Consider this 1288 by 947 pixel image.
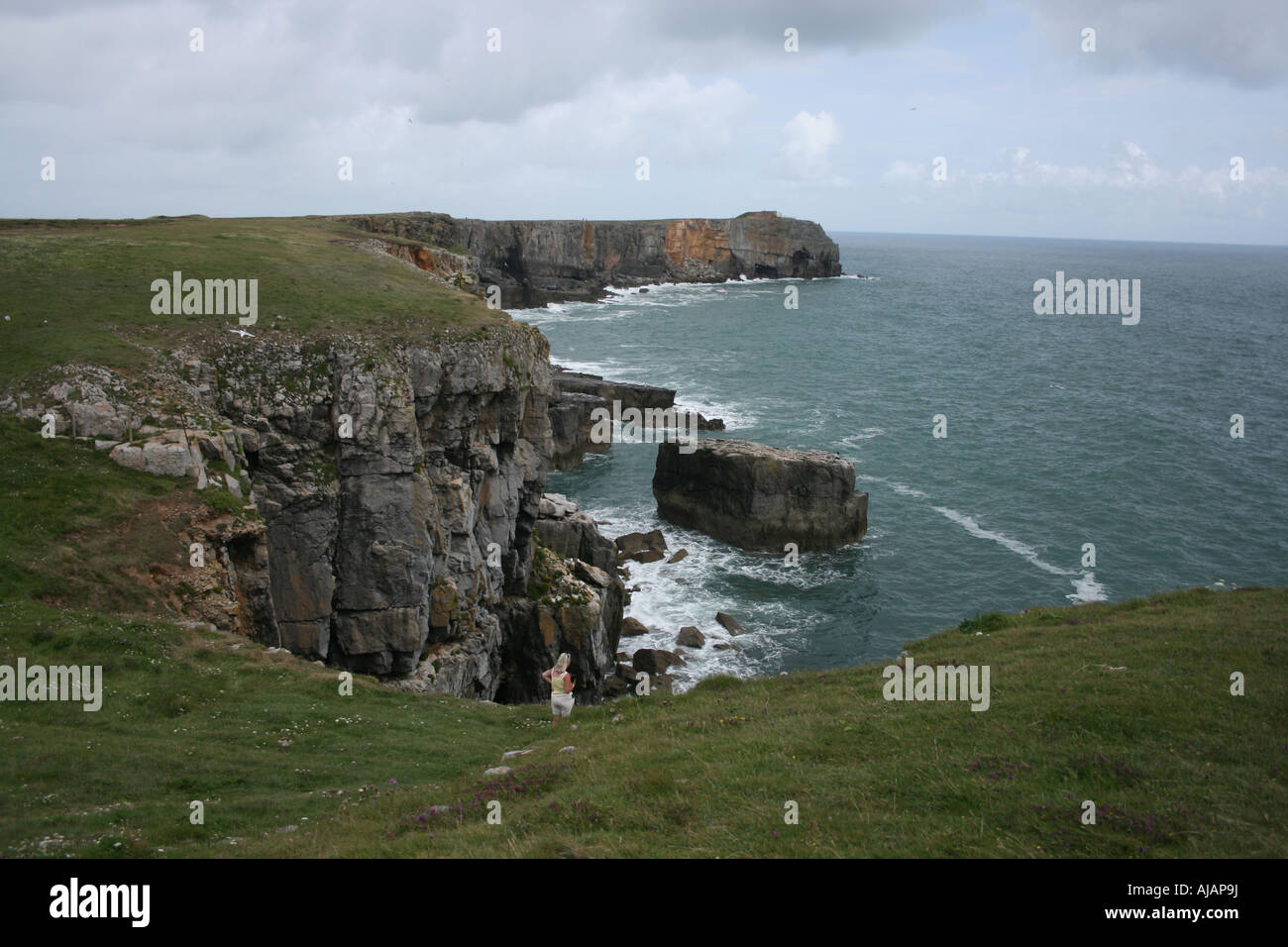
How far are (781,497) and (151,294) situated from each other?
37088 mm

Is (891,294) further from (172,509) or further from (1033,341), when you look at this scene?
(172,509)

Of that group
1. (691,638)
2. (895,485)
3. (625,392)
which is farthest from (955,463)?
(691,638)

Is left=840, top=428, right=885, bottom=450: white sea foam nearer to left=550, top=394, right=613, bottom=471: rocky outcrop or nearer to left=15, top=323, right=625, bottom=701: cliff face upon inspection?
left=550, top=394, right=613, bottom=471: rocky outcrop

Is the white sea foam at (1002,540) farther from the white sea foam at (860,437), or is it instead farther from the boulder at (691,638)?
the boulder at (691,638)

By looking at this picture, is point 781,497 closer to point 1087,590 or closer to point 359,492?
point 1087,590

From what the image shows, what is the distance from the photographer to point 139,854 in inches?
516

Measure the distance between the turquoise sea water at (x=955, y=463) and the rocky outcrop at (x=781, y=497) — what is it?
1.30 meters

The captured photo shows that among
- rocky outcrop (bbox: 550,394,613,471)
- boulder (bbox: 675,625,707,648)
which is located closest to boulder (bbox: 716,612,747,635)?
boulder (bbox: 675,625,707,648)

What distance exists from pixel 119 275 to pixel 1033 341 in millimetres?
125167

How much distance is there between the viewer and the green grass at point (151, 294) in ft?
94.1

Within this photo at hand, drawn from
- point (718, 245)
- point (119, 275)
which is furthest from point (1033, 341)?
point (119, 275)

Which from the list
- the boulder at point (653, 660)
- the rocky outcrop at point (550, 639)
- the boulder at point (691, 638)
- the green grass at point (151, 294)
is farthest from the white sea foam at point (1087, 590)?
the green grass at point (151, 294)

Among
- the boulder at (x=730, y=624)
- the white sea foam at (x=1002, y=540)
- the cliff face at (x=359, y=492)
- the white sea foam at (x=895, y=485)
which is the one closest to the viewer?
the cliff face at (x=359, y=492)

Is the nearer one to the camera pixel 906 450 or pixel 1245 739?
pixel 1245 739
